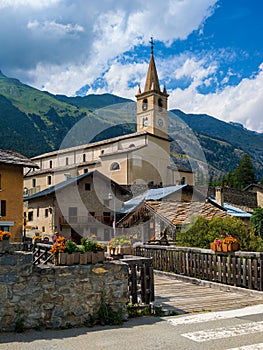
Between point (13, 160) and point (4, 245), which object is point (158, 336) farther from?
point (13, 160)

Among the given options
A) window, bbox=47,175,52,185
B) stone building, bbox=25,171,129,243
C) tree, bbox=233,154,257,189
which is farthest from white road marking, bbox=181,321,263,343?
tree, bbox=233,154,257,189

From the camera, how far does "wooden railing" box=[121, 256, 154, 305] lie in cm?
852

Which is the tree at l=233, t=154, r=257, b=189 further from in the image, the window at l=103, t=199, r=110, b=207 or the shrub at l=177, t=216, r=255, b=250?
the shrub at l=177, t=216, r=255, b=250

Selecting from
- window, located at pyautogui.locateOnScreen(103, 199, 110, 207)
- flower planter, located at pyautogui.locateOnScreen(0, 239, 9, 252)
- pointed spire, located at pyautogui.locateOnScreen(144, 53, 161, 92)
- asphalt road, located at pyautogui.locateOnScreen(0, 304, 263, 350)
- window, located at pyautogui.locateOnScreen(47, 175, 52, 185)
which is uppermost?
pointed spire, located at pyautogui.locateOnScreen(144, 53, 161, 92)

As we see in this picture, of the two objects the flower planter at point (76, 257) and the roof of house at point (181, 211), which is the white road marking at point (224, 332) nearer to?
the flower planter at point (76, 257)

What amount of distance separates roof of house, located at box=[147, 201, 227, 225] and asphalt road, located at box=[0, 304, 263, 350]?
1239 cm

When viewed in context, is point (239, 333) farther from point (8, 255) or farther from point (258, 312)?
point (8, 255)

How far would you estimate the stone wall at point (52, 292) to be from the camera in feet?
21.7

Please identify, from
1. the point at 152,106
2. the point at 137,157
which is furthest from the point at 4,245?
the point at 152,106

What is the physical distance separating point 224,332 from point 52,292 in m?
3.08

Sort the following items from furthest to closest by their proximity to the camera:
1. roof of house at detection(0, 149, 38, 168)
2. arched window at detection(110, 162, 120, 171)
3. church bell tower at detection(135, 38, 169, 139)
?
church bell tower at detection(135, 38, 169, 139) → arched window at detection(110, 162, 120, 171) → roof of house at detection(0, 149, 38, 168)

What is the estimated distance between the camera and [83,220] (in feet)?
134

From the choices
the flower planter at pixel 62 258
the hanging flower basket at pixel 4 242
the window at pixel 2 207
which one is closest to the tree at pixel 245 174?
the window at pixel 2 207

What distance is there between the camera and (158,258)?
14805 millimetres
